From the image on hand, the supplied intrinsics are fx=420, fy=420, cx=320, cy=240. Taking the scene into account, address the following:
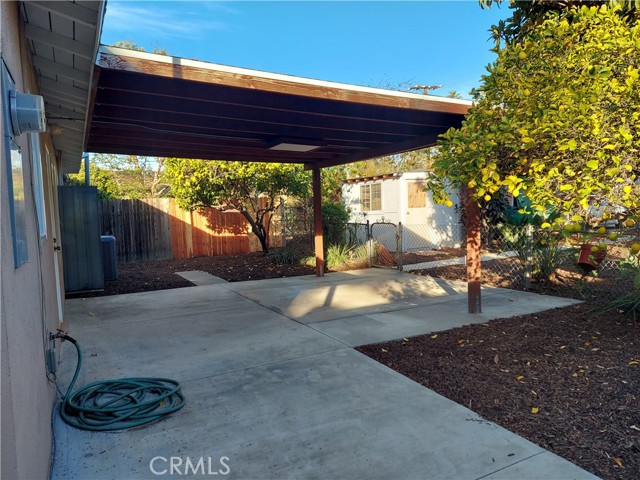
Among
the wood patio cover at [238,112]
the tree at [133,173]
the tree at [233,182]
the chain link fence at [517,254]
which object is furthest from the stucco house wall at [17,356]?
the tree at [133,173]

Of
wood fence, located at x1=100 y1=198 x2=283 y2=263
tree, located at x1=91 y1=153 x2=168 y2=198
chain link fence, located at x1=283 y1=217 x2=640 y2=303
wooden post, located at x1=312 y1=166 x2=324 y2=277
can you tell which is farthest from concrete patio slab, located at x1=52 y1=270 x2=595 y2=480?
tree, located at x1=91 y1=153 x2=168 y2=198

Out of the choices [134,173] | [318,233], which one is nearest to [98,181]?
[134,173]

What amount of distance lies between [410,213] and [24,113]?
43.9ft

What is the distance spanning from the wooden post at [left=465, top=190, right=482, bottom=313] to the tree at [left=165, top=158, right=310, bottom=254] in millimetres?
6871

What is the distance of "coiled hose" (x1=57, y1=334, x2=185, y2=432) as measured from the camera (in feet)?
10.3

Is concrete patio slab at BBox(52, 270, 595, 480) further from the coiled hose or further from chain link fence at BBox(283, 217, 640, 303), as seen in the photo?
chain link fence at BBox(283, 217, 640, 303)

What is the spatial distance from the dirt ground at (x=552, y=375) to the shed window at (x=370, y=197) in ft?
31.8

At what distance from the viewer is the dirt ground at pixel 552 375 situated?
9.10ft

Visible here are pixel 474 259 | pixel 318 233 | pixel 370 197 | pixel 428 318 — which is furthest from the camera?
pixel 370 197

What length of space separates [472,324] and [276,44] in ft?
32.7

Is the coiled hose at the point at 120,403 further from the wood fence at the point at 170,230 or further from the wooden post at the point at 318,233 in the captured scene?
the wood fence at the point at 170,230

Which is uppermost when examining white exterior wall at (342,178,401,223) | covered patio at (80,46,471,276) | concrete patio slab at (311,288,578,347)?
covered patio at (80,46,471,276)

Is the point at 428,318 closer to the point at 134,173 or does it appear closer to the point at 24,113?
the point at 24,113

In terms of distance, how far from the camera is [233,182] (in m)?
12.3
